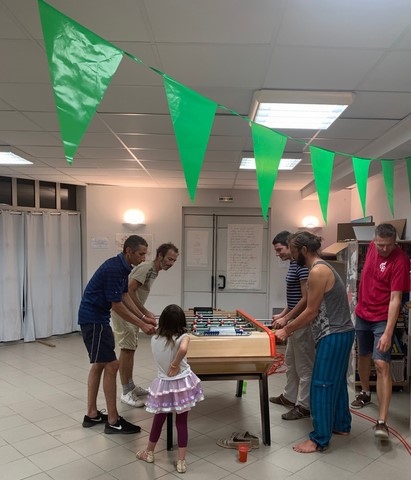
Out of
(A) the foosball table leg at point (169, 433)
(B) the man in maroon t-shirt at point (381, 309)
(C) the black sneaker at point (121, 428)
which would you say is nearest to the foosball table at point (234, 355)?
(A) the foosball table leg at point (169, 433)

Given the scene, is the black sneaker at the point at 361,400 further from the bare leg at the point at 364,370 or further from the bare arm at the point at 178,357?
the bare arm at the point at 178,357

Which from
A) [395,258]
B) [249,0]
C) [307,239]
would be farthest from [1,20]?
[395,258]

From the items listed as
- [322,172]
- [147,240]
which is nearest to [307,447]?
[322,172]

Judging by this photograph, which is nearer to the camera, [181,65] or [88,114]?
[88,114]

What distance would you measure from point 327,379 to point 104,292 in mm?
1653

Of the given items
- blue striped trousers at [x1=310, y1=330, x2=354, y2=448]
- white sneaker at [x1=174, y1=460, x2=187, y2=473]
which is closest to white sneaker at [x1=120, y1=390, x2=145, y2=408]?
white sneaker at [x1=174, y1=460, x2=187, y2=473]

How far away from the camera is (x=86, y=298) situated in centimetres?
303

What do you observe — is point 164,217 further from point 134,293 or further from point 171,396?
point 171,396

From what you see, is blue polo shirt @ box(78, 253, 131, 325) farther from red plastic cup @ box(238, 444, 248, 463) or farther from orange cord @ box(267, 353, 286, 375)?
orange cord @ box(267, 353, 286, 375)

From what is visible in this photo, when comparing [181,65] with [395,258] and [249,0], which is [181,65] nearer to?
[249,0]

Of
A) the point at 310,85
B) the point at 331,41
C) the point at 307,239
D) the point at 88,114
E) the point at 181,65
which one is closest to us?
the point at 88,114

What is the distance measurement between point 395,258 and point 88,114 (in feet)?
8.76

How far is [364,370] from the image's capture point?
354cm

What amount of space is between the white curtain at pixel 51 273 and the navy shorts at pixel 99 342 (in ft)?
10.9
